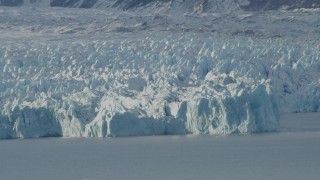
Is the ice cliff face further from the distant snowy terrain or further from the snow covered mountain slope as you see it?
the snow covered mountain slope

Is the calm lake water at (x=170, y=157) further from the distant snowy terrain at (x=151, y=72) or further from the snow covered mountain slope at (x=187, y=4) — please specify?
the snow covered mountain slope at (x=187, y=4)

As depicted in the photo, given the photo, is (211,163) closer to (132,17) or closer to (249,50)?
(249,50)

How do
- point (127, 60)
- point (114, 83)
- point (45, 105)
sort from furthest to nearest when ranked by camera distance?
point (127, 60) → point (114, 83) → point (45, 105)

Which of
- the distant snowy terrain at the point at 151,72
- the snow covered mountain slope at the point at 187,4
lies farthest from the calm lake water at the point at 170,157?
the snow covered mountain slope at the point at 187,4

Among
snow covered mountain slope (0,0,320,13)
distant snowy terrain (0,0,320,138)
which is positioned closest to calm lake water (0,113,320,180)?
distant snowy terrain (0,0,320,138)

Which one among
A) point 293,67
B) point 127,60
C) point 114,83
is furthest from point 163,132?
point 293,67

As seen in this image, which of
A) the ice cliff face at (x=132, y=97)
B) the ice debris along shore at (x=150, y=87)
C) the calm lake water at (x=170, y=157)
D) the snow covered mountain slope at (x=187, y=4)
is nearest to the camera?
the calm lake water at (x=170, y=157)
